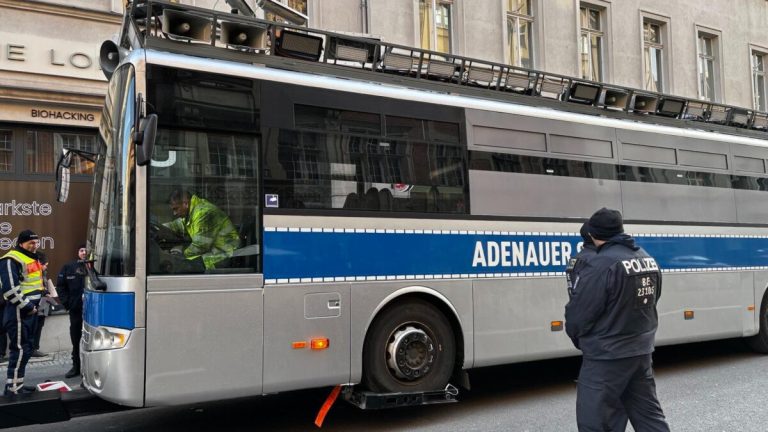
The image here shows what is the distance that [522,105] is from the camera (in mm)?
7172

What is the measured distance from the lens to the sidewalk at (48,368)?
28.3 feet

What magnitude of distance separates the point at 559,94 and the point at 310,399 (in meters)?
4.76

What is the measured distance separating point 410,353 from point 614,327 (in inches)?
91.9

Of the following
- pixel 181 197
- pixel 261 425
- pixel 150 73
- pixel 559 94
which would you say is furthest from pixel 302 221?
pixel 559 94

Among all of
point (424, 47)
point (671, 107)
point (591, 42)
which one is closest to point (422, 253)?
point (671, 107)

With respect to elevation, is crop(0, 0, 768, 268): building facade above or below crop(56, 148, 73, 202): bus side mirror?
above

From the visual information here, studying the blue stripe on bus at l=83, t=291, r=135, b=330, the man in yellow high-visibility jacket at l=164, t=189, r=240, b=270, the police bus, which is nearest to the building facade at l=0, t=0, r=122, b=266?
the police bus

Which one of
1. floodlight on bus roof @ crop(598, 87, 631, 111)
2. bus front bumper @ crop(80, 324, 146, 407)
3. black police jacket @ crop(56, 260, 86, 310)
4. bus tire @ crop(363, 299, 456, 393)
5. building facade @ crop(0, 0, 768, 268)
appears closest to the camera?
bus front bumper @ crop(80, 324, 146, 407)

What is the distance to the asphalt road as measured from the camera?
6.12m

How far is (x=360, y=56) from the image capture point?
652 centimetres

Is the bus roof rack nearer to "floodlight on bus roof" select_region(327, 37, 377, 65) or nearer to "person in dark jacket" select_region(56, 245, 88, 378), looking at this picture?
"floodlight on bus roof" select_region(327, 37, 377, 65)

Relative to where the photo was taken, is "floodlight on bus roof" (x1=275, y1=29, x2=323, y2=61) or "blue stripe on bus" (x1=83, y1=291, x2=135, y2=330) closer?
"blue stripe on bus" (x1=83, y1=291, x2=135, y2=330)

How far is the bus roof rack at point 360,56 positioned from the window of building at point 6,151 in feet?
20.6

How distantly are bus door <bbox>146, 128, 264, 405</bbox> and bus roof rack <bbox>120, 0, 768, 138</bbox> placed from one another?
3.02 ft
